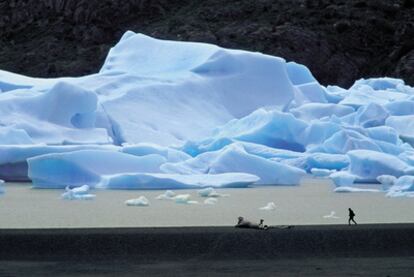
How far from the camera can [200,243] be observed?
3.66m

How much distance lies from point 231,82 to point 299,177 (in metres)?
2.99

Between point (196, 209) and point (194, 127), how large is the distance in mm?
4036

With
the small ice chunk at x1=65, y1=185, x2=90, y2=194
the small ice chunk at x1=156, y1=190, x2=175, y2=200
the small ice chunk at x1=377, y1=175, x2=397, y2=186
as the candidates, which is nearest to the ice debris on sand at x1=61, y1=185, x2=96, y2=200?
the small ice chunk at x1=65, y1=185, x2=90, y2=194

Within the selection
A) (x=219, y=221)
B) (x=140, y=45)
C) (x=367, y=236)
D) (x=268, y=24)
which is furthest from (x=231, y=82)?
(x=268, y=24)

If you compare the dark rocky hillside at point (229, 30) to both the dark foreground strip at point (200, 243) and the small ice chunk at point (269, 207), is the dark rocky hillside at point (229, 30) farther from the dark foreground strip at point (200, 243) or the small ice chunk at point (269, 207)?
the dark foreground strip at point (200, 243)

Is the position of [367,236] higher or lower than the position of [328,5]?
lower

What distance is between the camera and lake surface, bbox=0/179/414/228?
4.38 m

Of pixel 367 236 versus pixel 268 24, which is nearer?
pixel 367 236

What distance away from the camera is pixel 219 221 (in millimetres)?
4410

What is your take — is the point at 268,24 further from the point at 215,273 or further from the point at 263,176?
the point at 215,273

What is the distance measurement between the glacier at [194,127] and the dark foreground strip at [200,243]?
1.65 metres

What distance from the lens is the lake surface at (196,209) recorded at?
14.4 ft

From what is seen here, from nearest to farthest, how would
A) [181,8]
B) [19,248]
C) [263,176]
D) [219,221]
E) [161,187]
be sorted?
[19,248] → [219,221] → [161,187] → [263,176] → [181,8]

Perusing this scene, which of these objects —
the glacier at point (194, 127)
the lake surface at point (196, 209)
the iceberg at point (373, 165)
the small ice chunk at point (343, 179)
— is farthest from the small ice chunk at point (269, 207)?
the iceberg at point (373, 165)
